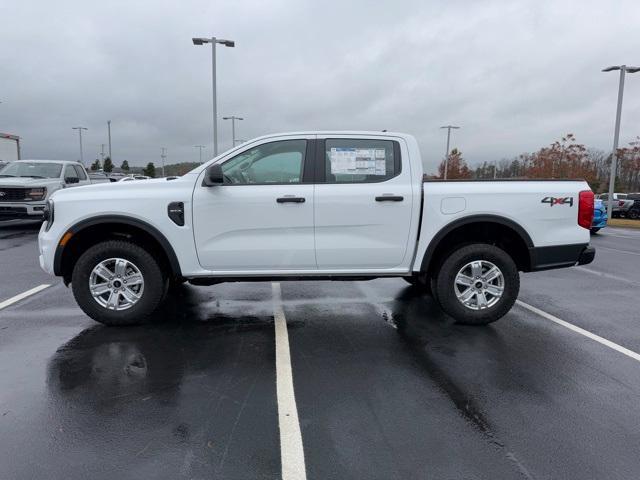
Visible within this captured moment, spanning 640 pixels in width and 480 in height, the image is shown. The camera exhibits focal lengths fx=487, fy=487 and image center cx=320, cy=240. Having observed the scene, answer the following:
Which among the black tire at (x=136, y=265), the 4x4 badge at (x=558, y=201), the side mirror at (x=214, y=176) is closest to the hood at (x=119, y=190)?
the side mirror at (x=214, y=176)

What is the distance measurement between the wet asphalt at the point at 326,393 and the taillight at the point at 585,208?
1136mm

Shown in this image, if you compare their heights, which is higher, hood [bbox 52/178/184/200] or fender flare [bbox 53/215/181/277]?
hood [bbox 52/178/184/200]

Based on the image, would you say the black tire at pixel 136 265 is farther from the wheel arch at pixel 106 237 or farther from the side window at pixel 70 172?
the side window at pixel 70 172

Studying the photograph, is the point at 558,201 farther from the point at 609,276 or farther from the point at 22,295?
the point at 22,295

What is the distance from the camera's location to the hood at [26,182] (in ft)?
42.3

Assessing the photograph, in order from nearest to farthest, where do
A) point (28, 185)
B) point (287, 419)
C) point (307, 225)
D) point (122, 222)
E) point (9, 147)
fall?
point (287, 419), point (122, 222), point (307, 225), point (28, 185), point (9, 147)

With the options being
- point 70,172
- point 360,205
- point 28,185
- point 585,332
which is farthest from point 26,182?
point 585,332

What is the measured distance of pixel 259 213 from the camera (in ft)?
15.7

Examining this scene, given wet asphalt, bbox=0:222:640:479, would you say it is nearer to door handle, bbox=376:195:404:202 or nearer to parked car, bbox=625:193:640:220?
door handle, bbox=376:195:404:202

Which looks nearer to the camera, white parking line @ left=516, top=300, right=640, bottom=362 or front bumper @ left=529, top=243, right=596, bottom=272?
white parking line @ left=516, top=300, right=640, bottom=362

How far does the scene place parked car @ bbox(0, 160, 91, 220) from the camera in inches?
510

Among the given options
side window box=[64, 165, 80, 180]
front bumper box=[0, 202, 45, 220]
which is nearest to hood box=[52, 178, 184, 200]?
front bumper box=[0, 202, 45, 220]

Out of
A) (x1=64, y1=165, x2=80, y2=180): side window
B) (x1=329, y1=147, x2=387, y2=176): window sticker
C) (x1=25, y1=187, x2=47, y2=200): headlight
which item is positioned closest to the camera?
(x1=329, y1=147, x2=387, y2=176): window sticker

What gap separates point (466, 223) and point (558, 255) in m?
1.07
